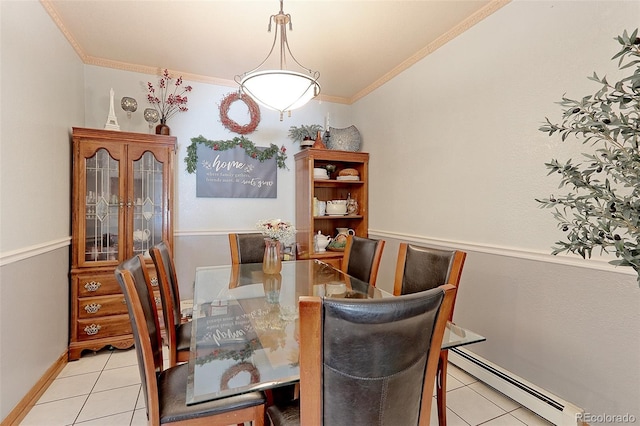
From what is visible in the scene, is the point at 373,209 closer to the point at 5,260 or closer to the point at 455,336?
the point at 455,336

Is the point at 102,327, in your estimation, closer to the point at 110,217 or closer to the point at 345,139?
the point at 110,217

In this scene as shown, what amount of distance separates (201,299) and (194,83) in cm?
258

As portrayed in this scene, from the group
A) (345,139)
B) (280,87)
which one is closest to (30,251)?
(280,87)

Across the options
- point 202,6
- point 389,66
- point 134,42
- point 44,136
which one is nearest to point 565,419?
point 389,66

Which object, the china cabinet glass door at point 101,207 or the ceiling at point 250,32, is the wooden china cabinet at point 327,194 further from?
the china cabinet glass door at point 101,207

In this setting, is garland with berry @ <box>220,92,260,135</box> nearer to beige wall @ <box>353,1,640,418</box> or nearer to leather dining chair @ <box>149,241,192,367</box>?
beige wall @ <box>353,1,640,418</box>

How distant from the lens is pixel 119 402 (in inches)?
79.7

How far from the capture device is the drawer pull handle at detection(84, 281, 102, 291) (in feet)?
8.61

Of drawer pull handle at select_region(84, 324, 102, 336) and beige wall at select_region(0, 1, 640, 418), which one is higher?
beige wall at select_region(0, 1, 640, 418)

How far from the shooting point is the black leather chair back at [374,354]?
2.67 feet

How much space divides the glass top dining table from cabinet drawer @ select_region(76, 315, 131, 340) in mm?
942

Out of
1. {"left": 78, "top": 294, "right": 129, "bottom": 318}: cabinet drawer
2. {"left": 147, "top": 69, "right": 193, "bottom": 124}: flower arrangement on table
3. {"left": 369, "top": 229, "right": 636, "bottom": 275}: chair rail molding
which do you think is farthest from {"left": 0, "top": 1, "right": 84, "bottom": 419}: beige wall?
{"left": 369, "top": 229, "right": 636, "bottom": 275}: chair rail molding

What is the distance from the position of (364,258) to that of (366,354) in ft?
5.03

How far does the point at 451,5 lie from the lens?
86.3 inches
